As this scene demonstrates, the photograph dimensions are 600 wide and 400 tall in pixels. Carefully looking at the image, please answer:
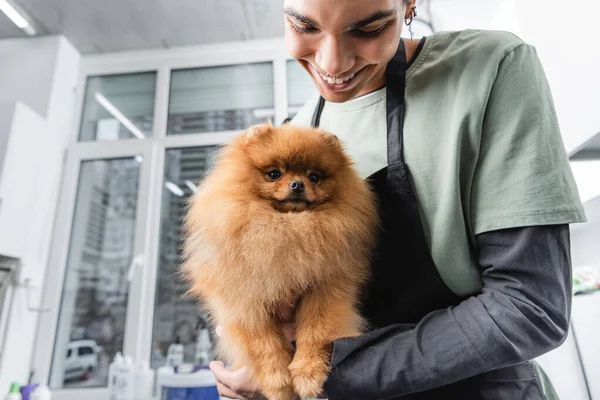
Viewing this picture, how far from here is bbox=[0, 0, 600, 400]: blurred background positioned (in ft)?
9.57

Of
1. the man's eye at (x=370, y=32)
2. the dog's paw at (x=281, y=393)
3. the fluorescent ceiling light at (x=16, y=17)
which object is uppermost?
the fluorescent ceiling light at (x=16, y=17)

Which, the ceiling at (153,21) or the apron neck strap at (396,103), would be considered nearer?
the apron neck strap at (396,103)

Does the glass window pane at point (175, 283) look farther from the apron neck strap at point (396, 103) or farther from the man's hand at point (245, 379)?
the apron neck strap at point (396, 103)

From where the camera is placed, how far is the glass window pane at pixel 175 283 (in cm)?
301

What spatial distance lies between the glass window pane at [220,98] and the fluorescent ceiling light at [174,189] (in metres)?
0.46

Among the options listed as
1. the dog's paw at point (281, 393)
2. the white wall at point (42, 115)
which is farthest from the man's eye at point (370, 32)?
the white wall at point (42, 115)

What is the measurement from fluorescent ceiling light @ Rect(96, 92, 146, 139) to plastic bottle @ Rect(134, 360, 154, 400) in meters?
1.88

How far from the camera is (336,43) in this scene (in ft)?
2.59

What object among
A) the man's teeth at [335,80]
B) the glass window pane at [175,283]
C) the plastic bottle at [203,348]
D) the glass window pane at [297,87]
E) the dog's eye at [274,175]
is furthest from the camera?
the glass window pane at [297,87]

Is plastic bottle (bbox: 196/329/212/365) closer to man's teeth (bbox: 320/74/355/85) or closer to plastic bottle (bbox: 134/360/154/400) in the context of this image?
plastic bottle (bbox: 134/360/154/400)

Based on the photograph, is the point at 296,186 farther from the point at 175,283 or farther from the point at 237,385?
the point at 175,283

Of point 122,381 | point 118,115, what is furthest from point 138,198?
point 122,381

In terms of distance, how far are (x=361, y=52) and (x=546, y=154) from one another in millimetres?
383

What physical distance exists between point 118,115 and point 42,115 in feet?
1.99
